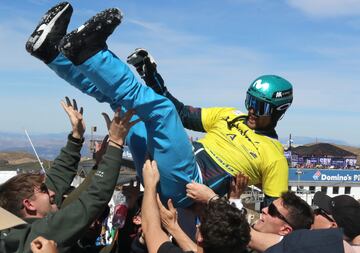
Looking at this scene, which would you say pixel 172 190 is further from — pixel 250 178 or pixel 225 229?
pixel 225 229

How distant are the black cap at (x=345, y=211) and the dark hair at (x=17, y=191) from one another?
251 centimetres

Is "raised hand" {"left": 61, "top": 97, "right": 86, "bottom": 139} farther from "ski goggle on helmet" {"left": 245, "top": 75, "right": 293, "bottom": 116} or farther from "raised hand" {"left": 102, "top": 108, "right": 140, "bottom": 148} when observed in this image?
"ski goggle on helmet" {"left": 245, "top": 75, "right": 293, "bottom": 116}

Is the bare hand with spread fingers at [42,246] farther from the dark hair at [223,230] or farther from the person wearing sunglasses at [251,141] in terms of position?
the person wearing sunglasses at [251,141]

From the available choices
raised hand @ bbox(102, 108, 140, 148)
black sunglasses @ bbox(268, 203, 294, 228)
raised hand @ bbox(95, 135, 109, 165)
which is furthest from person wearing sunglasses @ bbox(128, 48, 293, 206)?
raised hand @ bbox(102, 108, 140, 148)

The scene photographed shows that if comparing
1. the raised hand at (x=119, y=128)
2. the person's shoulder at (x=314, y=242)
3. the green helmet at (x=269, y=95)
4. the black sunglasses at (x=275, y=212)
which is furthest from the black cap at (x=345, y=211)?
the raised hand at (x=119, y=128)

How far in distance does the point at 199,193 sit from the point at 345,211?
131 cm

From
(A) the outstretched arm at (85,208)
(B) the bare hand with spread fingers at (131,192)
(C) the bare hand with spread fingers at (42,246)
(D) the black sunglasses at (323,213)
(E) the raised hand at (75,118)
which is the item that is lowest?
(B) the bare hand with spread fingers at (131,192)

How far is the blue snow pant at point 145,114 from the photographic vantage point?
335cm

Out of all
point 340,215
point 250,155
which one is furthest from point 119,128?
point 340,215

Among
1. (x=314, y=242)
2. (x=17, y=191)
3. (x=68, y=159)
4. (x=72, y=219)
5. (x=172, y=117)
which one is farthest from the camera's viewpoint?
(x=68, y=159)

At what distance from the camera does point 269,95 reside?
4344 millimetres

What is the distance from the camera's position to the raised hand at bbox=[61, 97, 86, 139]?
171 inches

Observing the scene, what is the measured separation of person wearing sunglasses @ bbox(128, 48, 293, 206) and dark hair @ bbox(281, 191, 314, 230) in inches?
11.2

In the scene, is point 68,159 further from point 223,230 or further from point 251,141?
point 223,230
